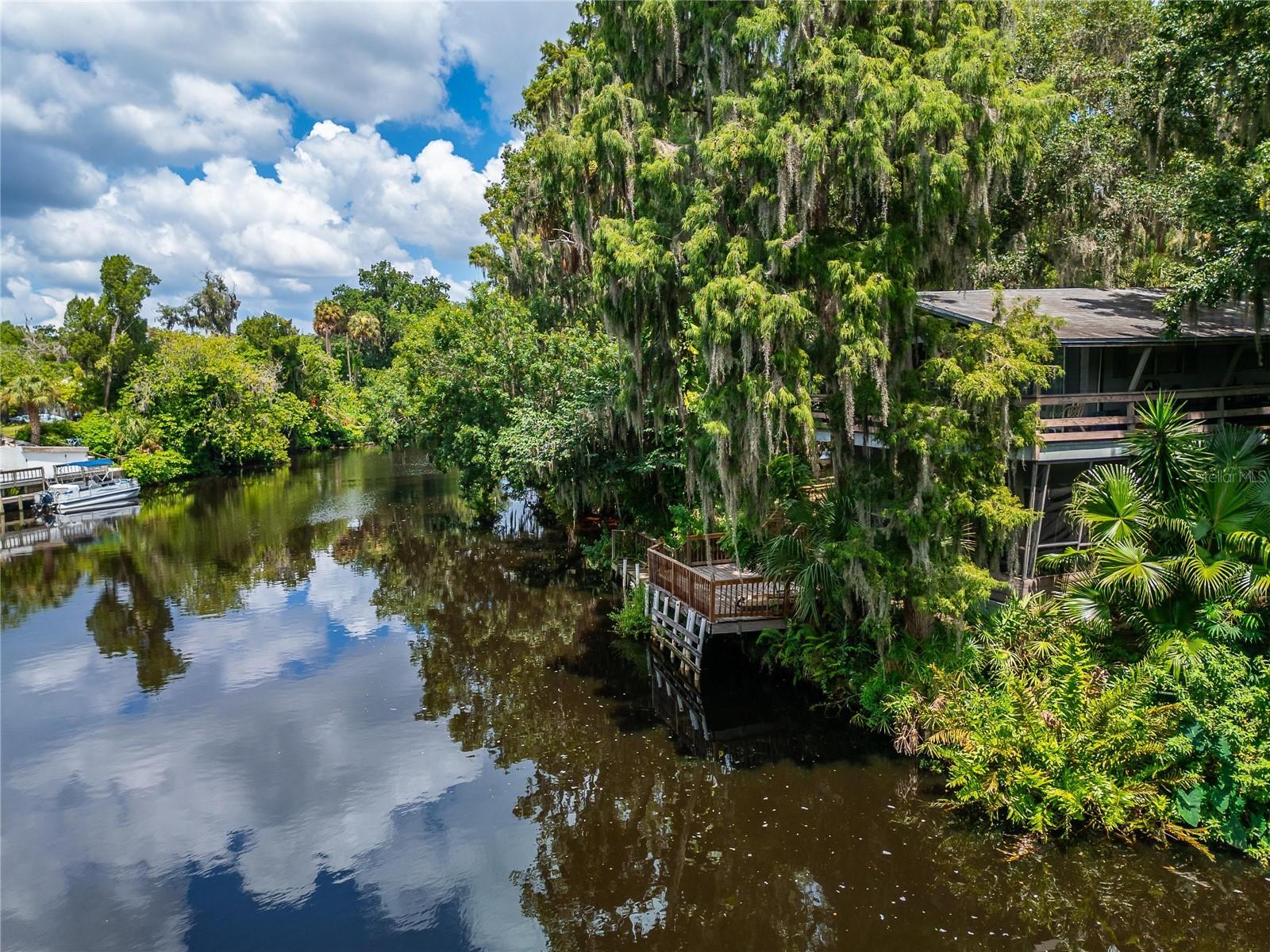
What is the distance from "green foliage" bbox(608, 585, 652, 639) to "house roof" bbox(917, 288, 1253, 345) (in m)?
9.28

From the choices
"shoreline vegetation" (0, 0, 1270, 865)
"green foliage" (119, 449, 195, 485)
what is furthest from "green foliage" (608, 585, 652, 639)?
"green foliage" (119, 449, 195, 485)

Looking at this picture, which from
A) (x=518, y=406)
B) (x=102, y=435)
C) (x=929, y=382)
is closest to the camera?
(x=929, y=382)

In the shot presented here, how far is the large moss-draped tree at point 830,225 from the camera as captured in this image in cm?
1120

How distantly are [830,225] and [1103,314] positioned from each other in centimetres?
670

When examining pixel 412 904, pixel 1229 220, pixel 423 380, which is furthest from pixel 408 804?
pixel 423 380

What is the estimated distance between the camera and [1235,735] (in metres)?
9.09

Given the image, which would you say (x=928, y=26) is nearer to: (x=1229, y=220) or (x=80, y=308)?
(x=1229, y=220)

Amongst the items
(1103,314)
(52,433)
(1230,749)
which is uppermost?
(1103,314)

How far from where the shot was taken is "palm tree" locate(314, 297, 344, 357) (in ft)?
298

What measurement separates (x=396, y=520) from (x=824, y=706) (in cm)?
2548

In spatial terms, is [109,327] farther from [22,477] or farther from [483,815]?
[483,815]

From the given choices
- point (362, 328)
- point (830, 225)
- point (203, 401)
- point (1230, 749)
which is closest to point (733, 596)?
point (830, 225)

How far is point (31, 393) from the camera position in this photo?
49625mm

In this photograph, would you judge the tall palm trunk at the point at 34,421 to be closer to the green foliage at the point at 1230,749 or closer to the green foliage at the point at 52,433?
the green foliage at the point at 52,433
